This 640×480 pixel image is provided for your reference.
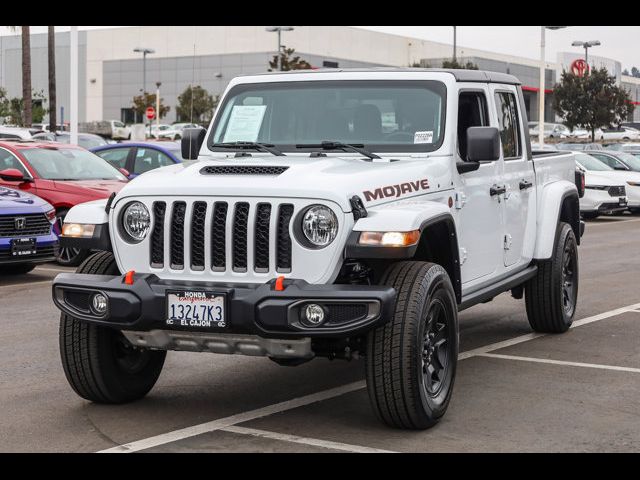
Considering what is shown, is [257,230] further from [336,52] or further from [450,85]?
[336,52]

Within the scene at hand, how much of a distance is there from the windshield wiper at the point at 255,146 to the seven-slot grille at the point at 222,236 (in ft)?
3.93

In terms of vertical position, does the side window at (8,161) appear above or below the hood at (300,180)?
below

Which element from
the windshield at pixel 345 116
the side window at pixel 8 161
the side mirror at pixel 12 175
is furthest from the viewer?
the side window at pixel 8 161

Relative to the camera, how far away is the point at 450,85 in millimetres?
7527

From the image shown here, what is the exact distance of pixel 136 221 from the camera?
248 inches

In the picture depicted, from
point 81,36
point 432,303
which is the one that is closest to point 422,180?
point 432,303

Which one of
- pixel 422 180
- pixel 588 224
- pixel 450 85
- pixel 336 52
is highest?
pixel 336 52

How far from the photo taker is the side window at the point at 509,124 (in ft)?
27.8

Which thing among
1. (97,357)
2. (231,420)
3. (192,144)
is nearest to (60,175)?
(192,144)

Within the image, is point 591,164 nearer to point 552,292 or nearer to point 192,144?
point 552,292

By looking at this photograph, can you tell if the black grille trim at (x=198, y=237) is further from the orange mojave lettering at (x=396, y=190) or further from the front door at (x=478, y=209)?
the front door at (x=478, y=209)

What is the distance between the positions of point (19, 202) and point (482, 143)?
24.6ft

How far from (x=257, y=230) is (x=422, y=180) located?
1.28 m

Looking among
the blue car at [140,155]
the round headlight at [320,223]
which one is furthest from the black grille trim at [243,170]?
the blue car at [140,155]
